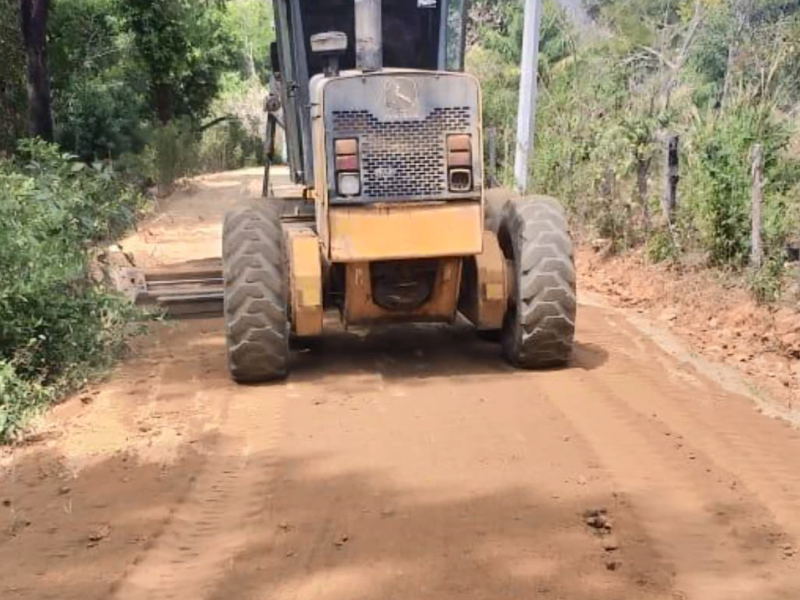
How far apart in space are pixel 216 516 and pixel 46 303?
3009 millimetres

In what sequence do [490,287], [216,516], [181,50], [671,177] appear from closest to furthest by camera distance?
[216,516]
[490,287]
[671,177]
[181,50]

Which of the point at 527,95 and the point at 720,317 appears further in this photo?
the point at 527,95

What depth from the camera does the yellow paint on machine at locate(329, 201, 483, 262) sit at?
22.0 ft

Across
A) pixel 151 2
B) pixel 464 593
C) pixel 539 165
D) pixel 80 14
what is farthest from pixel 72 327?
pixel 151 2

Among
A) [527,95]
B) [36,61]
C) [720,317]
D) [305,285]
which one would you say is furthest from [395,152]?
[36,61]

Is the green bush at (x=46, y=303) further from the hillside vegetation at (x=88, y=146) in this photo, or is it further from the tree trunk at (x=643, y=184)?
the tree trunk at (x=643, y=184)

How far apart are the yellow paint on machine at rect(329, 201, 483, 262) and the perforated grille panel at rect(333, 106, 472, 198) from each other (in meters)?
0.14

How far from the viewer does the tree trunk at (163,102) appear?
31.7m

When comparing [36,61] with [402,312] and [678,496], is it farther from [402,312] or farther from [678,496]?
[678,496]

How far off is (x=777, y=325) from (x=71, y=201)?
5361mm

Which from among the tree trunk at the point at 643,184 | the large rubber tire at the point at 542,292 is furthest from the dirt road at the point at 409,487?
the tree trunk at the point at 643,184

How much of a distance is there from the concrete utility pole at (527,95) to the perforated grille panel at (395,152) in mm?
6865

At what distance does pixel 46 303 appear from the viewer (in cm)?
721

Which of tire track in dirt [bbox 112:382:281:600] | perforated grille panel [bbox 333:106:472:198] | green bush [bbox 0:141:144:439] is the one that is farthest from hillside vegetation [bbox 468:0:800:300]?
green bush [bbox 0:141:144:439]
